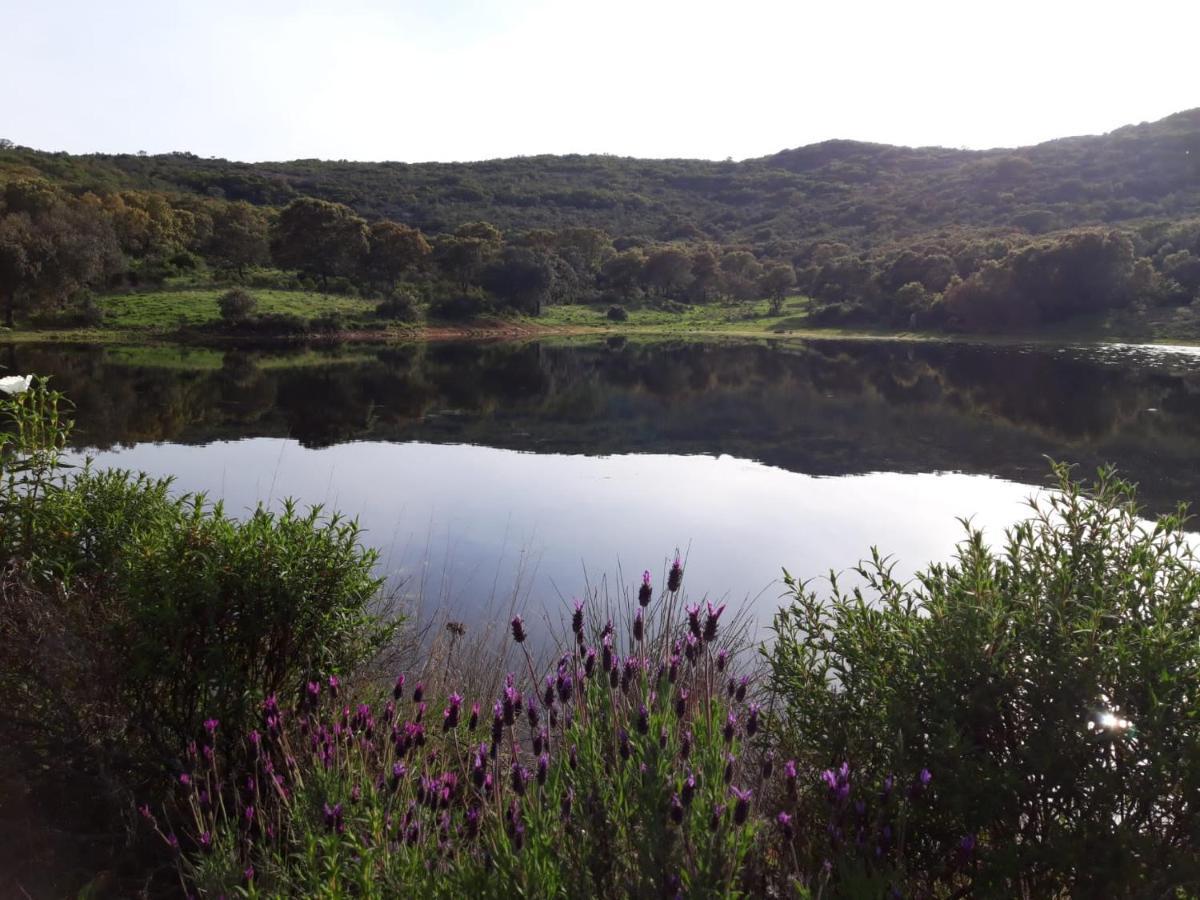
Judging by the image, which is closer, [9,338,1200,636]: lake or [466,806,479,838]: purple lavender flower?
[466,806,479,838]: purple lavender flower

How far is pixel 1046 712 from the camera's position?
3.07 m

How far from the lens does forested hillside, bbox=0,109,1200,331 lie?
61.5 m

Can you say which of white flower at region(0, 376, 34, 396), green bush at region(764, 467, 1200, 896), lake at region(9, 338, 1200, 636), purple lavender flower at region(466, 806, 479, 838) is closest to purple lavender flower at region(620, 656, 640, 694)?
purple lavender flower at region(466, 806, 479, 838)

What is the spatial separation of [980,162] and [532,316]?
352ft

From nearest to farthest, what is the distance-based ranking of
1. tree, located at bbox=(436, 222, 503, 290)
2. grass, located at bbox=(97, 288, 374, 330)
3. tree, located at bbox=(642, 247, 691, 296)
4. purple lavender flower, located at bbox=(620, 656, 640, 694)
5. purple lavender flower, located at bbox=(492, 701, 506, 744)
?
1. purple lavender flower, located at bbox=(492, 701, 506, 744)
2. purple lavender flower, located at bbox=(620, 656, 640, 694)
3. grass, located at bbox=(97, 288, 374, 330)
4. tree, located at bbox=(436, 222, 503, 290)
5. tree, located at bbox=(642, 247, 691, 296)

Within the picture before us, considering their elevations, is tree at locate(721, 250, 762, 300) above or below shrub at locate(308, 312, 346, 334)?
above

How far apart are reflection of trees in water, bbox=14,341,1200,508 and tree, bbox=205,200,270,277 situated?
28.3m

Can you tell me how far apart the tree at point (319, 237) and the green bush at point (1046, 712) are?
67458mm

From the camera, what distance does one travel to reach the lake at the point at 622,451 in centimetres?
1127

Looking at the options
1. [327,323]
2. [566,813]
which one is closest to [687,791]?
[566,813]

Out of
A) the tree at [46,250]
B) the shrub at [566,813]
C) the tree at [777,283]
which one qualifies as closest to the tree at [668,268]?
the tree at [777,283]

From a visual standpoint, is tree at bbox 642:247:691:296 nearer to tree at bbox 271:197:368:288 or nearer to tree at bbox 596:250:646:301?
tree at bbox 596:250:646:301

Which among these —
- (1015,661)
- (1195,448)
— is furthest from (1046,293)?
(1015,661)

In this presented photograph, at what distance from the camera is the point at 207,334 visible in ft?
164
